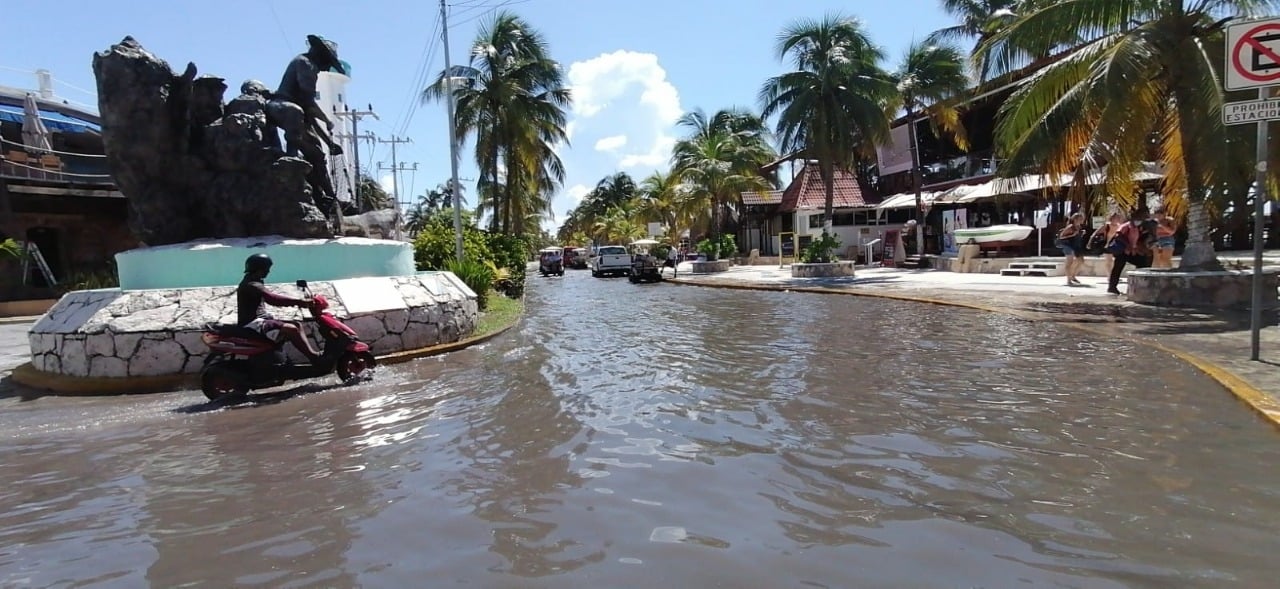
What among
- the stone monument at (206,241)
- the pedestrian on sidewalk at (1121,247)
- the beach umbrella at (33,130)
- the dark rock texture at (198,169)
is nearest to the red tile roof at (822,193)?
the pedestrian on sidewalk at (1121,247)

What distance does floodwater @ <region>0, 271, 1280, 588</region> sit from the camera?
3244 mm

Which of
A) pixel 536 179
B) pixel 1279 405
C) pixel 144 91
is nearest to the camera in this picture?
pixel 1279 405

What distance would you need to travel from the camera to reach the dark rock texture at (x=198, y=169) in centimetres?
978

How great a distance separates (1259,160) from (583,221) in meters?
76.3

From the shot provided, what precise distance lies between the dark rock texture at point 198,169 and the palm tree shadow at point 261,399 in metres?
3.58

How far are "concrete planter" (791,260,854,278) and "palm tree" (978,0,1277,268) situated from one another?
10083 mm

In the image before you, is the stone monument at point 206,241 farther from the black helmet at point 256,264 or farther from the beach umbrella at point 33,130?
the beach umbrella at point 33,130

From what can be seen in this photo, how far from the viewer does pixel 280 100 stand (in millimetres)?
11125

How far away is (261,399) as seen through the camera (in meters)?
7.20

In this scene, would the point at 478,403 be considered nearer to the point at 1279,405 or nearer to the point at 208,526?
the point at 208,526

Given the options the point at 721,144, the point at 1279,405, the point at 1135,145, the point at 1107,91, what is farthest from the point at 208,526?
the point at 721,144

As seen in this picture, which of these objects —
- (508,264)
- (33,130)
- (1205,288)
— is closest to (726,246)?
(508,264)

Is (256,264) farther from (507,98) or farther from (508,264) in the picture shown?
(507,98)

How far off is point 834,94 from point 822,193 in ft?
36.4
